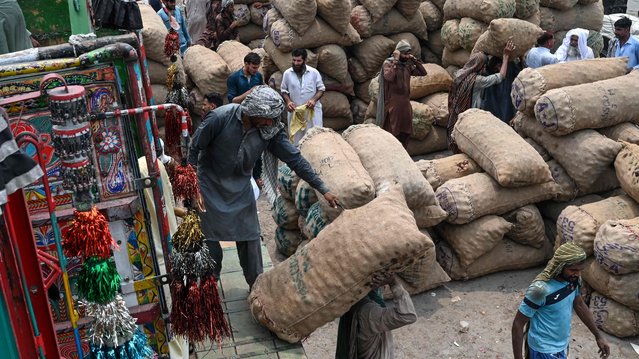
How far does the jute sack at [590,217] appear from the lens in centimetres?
546

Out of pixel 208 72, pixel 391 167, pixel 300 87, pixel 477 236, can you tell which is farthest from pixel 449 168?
pixel 208 72

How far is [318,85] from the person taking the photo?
7832 mm

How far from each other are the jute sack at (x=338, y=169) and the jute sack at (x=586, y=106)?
65.9 inches

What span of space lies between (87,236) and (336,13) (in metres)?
6.22

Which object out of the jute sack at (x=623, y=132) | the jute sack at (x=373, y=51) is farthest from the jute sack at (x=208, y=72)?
the jute sack at (x=623, y=132)

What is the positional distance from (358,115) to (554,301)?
5547mm

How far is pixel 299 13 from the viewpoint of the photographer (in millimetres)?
8297

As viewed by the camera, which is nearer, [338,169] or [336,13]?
[338,169]

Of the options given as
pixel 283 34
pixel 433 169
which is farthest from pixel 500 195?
pixel 283 34

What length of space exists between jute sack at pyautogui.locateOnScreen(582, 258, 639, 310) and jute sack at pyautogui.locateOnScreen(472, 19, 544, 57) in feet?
9.76

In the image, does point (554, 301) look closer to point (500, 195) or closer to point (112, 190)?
point (500, 195)

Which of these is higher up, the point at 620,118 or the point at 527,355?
the point at 620,118

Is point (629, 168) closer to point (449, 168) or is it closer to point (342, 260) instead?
point (449, 168)

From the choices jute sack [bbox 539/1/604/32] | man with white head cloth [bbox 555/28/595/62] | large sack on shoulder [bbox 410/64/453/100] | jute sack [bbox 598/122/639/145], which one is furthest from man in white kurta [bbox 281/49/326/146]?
jute sack [bbox 539/1/604/32]
